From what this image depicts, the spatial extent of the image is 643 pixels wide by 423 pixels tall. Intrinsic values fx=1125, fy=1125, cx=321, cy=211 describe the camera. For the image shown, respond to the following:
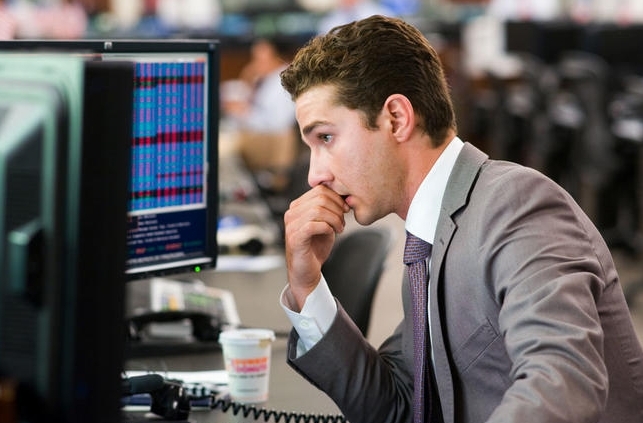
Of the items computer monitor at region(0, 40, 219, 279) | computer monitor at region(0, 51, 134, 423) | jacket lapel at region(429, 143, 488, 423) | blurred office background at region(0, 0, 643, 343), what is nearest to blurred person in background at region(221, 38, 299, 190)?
blurred office background at region(0, 0, 643, 343)

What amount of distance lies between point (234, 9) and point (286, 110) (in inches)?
227

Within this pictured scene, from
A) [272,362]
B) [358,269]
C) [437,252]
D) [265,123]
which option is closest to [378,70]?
[437,252]

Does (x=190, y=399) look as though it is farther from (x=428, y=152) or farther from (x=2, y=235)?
(x=2, y=235)

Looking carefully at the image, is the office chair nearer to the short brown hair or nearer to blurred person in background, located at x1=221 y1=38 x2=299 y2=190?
the short brown hair

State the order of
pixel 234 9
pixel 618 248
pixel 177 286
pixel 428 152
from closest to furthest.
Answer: pixel 428 152 < pixel 177 286 < pixel 618 248 < pixel 234 9

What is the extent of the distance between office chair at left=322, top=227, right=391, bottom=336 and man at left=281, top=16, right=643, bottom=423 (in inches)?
21.3

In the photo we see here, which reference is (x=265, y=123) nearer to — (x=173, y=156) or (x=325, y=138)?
(x=173, y=156)

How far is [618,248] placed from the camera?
661cm

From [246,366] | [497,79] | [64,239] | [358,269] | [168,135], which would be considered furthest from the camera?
[497,79]

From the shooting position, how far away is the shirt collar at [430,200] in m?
1.65

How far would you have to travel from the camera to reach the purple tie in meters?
1.62

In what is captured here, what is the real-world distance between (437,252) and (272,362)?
622mm

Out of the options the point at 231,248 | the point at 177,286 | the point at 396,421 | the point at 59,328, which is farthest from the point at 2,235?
the point at 231,248

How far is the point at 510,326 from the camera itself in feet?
4.41
